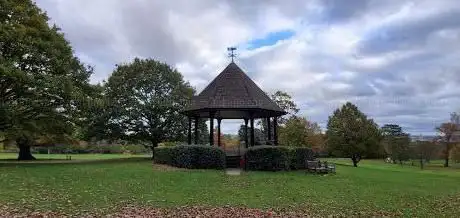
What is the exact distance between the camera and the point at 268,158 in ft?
86.4

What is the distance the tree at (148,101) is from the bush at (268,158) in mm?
15760

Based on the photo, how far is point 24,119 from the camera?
30406mm

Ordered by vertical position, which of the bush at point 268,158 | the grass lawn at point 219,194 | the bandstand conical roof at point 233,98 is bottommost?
the grass lawn at point 219,194

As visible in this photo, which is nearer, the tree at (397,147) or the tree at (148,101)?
the tree at (148,101)

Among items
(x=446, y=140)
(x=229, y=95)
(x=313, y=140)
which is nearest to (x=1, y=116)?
(x=229, y=95)

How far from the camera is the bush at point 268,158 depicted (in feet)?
86.3

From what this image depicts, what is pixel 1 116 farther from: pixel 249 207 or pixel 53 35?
pixel 249 207

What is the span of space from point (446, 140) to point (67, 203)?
74.9 meters

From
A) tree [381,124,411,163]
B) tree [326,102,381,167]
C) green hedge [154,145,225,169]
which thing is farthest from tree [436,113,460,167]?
green hedge [154,145,225,169]

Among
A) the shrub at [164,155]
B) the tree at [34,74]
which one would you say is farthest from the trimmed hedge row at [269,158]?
the tree at [34,74]

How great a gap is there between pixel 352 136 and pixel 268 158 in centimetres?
2462

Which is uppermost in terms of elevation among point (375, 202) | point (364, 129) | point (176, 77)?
point (176, 77)

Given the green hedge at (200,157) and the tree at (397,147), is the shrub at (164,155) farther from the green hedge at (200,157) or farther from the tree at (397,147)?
the tree at (397,147)

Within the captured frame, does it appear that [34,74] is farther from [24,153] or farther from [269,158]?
[24,153]
